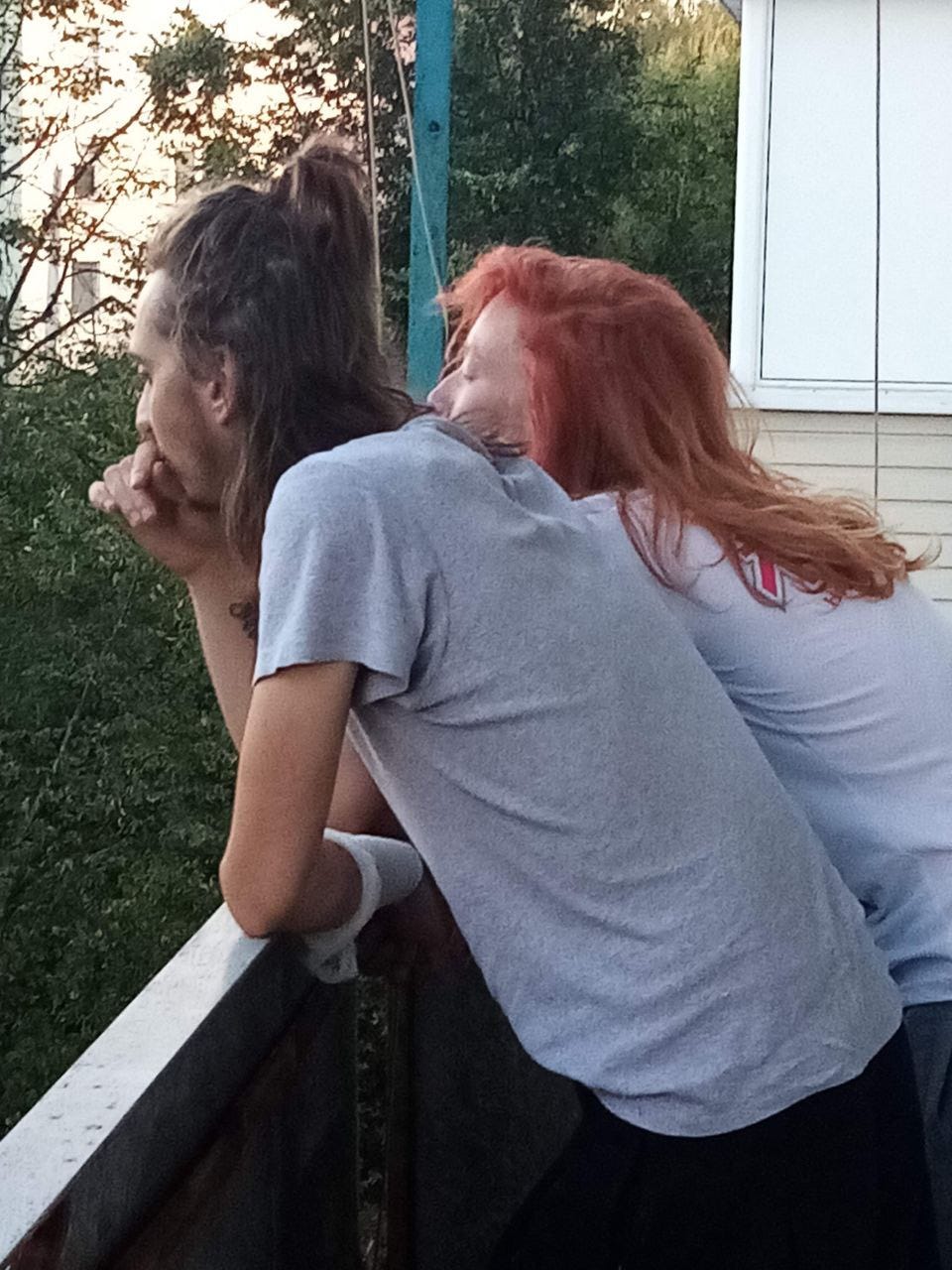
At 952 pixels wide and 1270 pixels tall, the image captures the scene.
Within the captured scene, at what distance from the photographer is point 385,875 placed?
5.40 feet

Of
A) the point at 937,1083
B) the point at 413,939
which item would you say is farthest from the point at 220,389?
the point at 937,1083

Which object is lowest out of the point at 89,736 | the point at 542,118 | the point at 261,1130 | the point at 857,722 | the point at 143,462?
the point at 89,736

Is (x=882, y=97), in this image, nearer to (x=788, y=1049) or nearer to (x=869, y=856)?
(x=869, y=856)

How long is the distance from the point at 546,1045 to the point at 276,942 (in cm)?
45

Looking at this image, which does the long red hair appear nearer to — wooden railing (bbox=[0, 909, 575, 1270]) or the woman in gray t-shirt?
the woman in gray t-shirt

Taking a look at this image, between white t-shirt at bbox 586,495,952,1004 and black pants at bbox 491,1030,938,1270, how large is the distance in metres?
0.33

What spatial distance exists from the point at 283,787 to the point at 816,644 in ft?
2.05

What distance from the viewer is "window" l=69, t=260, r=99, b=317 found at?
18.0ft

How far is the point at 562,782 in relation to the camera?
117cm

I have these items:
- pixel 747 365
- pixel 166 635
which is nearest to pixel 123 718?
pixel 166 635

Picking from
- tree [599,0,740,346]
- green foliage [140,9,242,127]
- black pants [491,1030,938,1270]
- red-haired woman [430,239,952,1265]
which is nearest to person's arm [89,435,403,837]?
red-haired woman [430,239,952,1265]

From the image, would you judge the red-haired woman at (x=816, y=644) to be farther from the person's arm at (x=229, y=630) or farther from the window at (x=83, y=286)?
the window at (x=83, y=286)

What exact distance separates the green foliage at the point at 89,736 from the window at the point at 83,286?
0.74ft

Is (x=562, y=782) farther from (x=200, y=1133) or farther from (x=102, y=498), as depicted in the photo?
(x=102, y=498)
